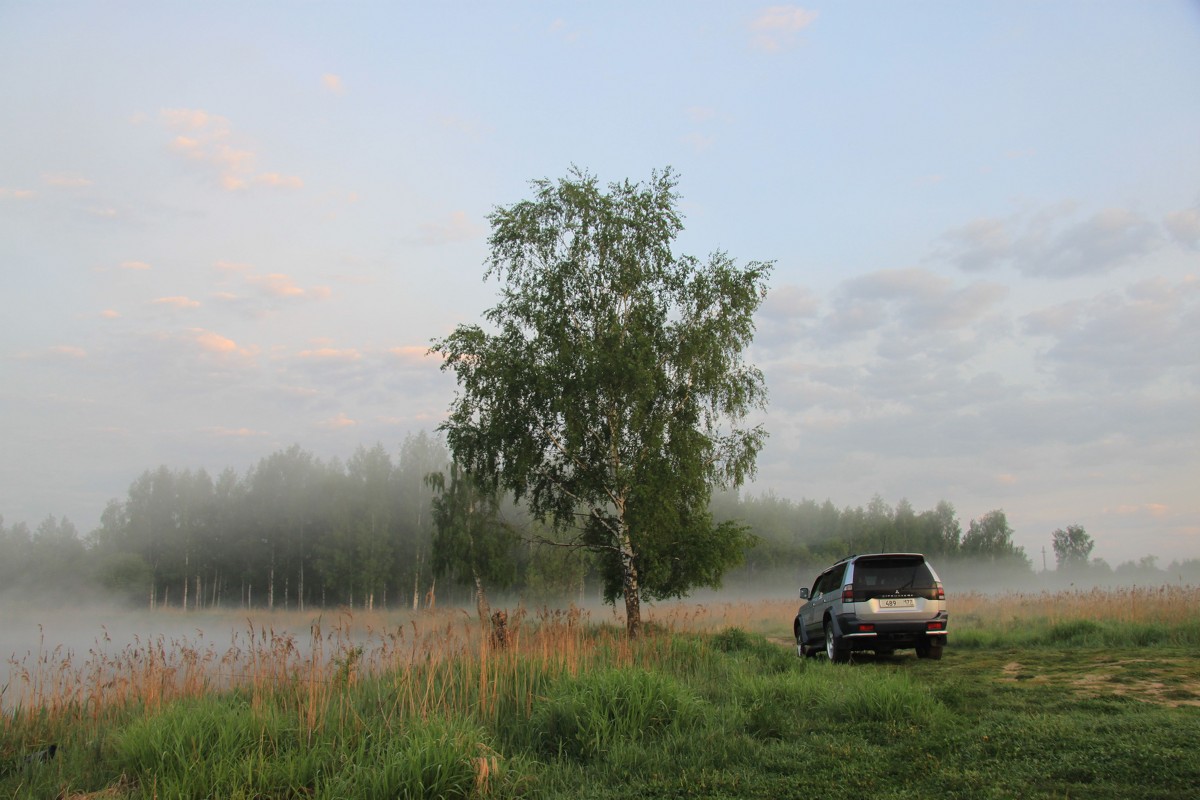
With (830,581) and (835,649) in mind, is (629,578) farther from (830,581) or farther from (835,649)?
(835,649)

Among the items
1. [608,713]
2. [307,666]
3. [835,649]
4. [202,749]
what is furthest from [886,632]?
[202,749]

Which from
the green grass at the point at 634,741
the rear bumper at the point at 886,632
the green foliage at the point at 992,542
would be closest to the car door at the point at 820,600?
the rear bumper at the point at 886,632

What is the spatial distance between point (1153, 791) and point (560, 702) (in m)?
4.77

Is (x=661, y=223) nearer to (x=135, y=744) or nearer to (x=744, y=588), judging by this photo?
(x=135, y=744)

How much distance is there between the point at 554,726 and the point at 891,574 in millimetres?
9079

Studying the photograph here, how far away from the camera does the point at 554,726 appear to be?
25.0ft

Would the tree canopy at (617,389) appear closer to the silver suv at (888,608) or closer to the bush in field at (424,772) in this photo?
the silver suv at (888,608)

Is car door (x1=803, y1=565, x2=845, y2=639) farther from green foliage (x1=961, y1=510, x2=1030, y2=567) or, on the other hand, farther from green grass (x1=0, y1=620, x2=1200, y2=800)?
green foliage (x1=961, y1=510, x2=1030, y2=567)

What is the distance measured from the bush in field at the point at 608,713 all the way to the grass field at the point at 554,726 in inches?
0.9

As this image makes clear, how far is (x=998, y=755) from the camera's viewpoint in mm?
6305

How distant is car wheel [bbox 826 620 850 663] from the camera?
1456 centimetres

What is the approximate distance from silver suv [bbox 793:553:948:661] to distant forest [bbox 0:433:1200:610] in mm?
41232

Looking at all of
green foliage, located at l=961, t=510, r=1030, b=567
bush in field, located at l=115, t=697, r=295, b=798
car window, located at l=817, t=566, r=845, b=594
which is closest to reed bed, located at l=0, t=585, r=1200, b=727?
bush in field, located at l=115, t=697, r=295, b=798

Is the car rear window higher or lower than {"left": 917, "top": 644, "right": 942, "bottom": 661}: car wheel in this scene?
higher
